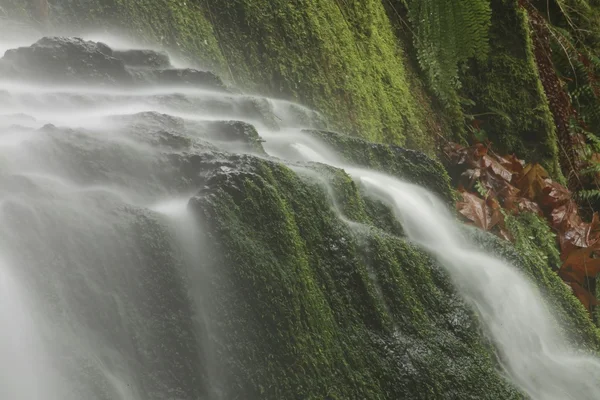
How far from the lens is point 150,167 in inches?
67.4

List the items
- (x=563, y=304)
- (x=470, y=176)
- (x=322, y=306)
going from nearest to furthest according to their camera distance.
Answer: (x=322, y=306), (x=563, y=304), (x=470, y=176)

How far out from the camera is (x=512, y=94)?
417cm

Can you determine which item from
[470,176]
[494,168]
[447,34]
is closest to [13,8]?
[447,34]

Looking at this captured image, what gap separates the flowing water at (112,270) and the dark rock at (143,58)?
0.41m

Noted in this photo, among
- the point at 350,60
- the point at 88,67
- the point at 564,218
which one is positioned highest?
the point at 350,60

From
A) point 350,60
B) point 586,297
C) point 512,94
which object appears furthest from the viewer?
point 512,94

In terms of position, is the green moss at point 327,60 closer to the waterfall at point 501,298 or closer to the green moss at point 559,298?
the waterfall at point 501,298

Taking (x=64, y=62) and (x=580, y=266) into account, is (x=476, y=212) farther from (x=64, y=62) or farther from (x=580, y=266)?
(x=64, y=62)

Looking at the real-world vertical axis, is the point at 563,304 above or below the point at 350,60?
below

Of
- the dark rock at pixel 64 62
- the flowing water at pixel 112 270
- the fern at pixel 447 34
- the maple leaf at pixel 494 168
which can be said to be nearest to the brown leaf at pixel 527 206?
the maple leaf at pixel 494 168

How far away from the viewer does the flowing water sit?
1.22 m

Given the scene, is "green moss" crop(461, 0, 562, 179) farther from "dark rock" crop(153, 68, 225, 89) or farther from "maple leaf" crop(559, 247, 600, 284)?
"dark rock" crop(153, 68, 225, 89)

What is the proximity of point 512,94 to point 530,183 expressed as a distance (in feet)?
2.43

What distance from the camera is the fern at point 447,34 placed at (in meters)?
3.43
